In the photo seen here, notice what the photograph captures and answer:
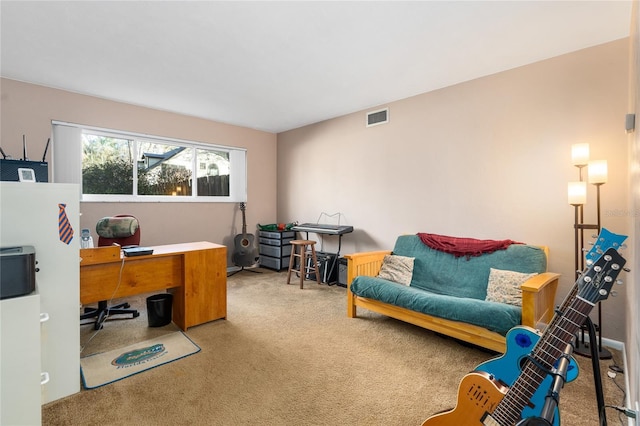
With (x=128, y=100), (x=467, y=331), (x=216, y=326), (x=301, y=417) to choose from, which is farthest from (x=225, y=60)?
(x=467, y=331)

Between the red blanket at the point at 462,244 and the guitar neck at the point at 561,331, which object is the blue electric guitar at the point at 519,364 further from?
the red blanket at the point at 462,244

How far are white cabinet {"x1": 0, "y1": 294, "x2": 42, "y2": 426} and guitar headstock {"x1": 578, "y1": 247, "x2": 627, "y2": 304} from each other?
205 cm

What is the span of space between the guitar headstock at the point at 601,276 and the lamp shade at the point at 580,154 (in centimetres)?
191

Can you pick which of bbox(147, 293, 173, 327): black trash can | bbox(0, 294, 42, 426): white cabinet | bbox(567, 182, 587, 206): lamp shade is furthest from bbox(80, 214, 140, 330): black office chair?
bbox(567, 182, 587, 206): lamp shade

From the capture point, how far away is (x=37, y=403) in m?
1.22

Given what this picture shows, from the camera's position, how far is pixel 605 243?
109cm

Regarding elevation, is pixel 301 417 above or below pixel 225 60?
below

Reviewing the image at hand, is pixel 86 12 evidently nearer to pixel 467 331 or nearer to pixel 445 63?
pixel 445 63

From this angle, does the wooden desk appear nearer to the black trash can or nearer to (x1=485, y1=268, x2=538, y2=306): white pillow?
the black trash can

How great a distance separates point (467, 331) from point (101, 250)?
2.87 meters

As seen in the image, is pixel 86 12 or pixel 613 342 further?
pixel 613 342

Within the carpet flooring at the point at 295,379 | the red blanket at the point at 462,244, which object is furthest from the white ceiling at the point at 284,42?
the carpet flooring at the point at 295,379

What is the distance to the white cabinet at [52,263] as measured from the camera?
1.63 metres

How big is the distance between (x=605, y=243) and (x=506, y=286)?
156 cm
